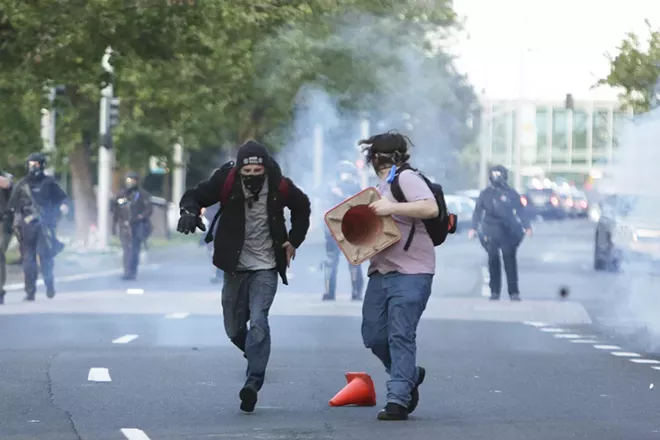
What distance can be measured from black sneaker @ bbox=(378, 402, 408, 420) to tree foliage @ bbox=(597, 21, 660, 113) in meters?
19.2

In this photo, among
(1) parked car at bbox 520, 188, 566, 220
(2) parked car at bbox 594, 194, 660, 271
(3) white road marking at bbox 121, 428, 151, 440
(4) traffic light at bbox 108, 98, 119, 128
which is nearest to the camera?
(3) white road marking at bbox 121, 428, 151, 440

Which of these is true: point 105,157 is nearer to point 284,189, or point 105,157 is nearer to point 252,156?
point 284,189

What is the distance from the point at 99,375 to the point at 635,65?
17921 mm

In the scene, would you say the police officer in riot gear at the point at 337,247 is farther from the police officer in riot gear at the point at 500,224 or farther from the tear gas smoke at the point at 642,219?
the tear gas smoke at the point at 642,219

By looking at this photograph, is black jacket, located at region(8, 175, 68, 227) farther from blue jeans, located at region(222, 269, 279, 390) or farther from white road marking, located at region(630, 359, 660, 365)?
blue jeans, located at region(222, 269, 279, 390)

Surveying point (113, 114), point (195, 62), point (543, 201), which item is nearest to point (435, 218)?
point (195, 62)

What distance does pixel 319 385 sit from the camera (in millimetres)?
12492

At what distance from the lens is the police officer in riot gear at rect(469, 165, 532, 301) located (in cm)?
2369

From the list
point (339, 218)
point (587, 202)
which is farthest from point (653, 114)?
point (587, 202)

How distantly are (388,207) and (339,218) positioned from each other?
41 centimetres

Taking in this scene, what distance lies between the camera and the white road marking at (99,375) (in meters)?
12.7

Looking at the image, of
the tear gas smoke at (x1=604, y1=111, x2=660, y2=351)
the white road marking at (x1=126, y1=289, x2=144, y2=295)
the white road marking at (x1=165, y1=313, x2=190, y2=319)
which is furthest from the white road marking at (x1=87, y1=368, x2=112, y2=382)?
the white road marking at (x1=126, y1=289, x2=144, y2=295)

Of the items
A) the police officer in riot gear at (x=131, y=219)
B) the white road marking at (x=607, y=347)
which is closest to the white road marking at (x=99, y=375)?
the white road marking at (x=607, y=347)

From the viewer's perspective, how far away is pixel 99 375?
512 inches
